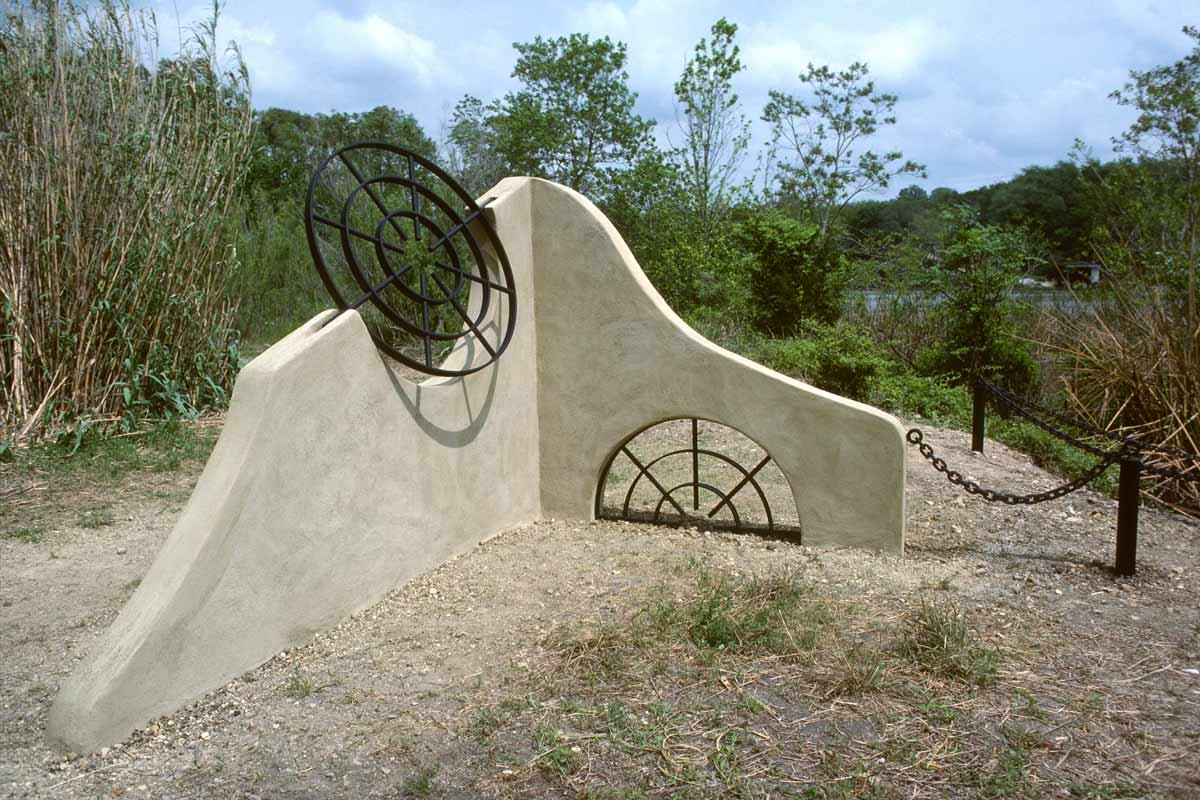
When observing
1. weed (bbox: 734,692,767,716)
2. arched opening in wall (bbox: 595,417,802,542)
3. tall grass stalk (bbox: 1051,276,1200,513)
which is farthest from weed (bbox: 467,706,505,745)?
tall grass stalk (bbox: 1051,276,1200,513)

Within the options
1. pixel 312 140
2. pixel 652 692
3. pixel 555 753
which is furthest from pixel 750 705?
pixel 312 140

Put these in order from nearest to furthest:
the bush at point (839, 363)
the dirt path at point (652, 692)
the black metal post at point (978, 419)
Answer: the dirt path at point (652, 692) → the black metal post at point (978, 419) → the bush at point (839, 363)

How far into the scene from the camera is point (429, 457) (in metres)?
4.04

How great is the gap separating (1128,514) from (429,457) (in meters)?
3.09

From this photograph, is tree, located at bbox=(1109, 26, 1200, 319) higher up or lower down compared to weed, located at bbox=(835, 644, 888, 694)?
higher up

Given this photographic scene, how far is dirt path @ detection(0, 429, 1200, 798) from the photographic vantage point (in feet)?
8.48

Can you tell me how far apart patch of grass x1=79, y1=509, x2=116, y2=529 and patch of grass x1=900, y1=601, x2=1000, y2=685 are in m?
4.16

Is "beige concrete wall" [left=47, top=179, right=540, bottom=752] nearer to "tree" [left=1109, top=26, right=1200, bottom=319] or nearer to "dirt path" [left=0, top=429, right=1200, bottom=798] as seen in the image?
"dirt path" [left=0, top=429, right=1200, bottom=798]

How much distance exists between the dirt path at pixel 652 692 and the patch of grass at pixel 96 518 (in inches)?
17.5

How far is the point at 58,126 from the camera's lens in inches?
242

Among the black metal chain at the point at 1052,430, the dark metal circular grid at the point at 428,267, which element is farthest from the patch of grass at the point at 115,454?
the black metal chain at the point at 1052,430

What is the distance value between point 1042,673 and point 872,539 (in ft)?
4.33

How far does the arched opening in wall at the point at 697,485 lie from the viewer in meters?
4.97

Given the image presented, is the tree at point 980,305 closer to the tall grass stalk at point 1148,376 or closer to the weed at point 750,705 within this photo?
the tall grass stalk at point 1148,376
